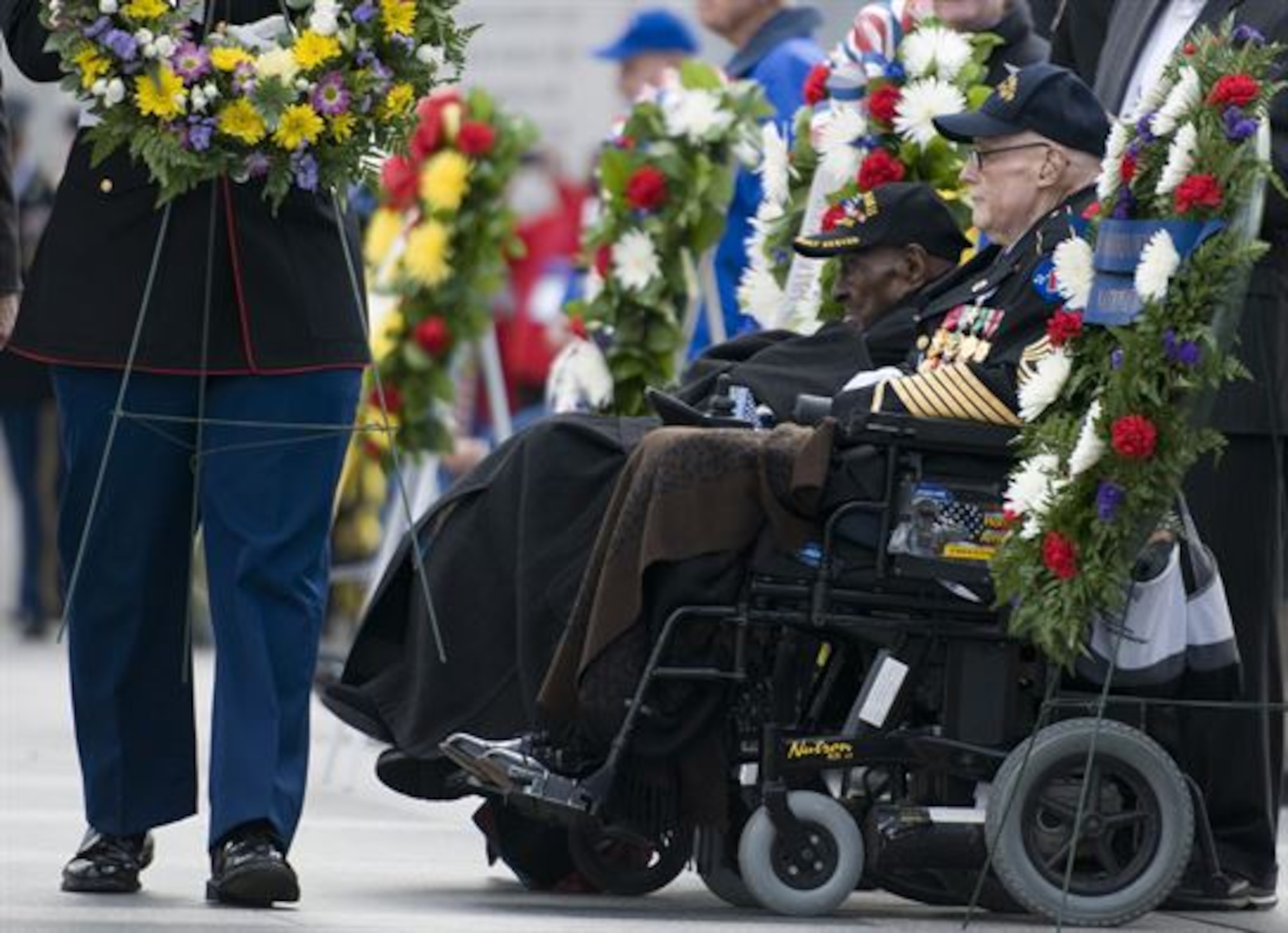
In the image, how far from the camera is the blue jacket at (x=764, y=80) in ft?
36.7

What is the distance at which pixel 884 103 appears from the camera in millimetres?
9508

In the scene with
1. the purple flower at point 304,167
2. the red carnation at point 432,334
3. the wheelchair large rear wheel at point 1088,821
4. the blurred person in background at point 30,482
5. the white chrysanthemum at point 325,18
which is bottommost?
the blurred person in background at point 30,482

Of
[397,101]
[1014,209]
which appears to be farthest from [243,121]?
[1014,209]

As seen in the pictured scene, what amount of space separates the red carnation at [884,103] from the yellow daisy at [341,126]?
2204 mm

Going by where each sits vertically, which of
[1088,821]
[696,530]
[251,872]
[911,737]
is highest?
[696,530]

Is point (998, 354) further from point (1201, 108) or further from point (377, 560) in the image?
point (377, 560)

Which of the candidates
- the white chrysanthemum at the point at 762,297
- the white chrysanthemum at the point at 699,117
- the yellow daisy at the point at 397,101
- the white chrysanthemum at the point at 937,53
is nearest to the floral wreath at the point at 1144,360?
the yellow daisy at the point at 397,101

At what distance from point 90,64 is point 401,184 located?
5321mm

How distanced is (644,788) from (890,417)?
0.86m

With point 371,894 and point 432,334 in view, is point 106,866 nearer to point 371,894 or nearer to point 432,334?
point 371,894

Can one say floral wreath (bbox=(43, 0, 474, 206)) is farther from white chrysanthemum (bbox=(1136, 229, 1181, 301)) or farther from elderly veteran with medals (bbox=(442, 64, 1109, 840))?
white chrysanthemum (bbox=(1136, 229, 1181, 301))

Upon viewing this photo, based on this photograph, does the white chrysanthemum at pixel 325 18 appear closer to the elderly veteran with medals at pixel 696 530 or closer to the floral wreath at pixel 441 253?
the elderly veteran with medals at pixel 696 530

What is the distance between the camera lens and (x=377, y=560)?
1248 centimetres

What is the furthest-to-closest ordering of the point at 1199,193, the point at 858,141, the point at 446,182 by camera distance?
the point at 446,182 → the point at 858,141 → the point at 1199,193
